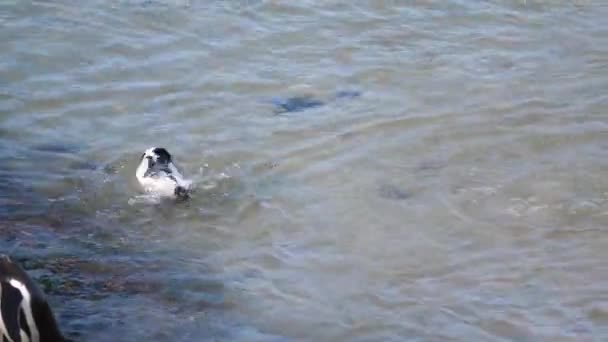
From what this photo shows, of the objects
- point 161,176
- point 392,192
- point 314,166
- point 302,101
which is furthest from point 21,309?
point 302,101

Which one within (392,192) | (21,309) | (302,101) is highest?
(21,309)

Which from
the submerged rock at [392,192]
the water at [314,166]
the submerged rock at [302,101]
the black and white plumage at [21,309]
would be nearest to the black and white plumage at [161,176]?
the water at [314,166]

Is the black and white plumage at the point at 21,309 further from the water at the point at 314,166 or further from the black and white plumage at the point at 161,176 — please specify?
the black and white plumage at the point at 161,176

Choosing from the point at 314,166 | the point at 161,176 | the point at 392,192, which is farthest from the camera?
the point at 314,166

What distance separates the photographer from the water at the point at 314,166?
720 cm

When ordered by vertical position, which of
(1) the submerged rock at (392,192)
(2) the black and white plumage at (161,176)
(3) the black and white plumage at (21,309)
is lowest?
(1) the submerged rock at (392,192)

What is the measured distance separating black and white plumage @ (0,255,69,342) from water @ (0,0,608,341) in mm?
999

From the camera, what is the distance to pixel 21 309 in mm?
5465

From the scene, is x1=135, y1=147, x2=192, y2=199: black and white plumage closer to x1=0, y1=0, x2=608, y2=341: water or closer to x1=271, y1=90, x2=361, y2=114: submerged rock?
x1=0, y1=0, x2=608, y2=341: water

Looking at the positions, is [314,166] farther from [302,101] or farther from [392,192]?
[302,101]

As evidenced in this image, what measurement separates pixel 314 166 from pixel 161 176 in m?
1.46

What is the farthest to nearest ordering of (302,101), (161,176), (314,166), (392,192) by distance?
(302,101) → (314,166) → (392,192) → (161,176)

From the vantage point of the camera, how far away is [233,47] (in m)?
11.8

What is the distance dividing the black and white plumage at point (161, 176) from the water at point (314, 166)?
145 millimetres
